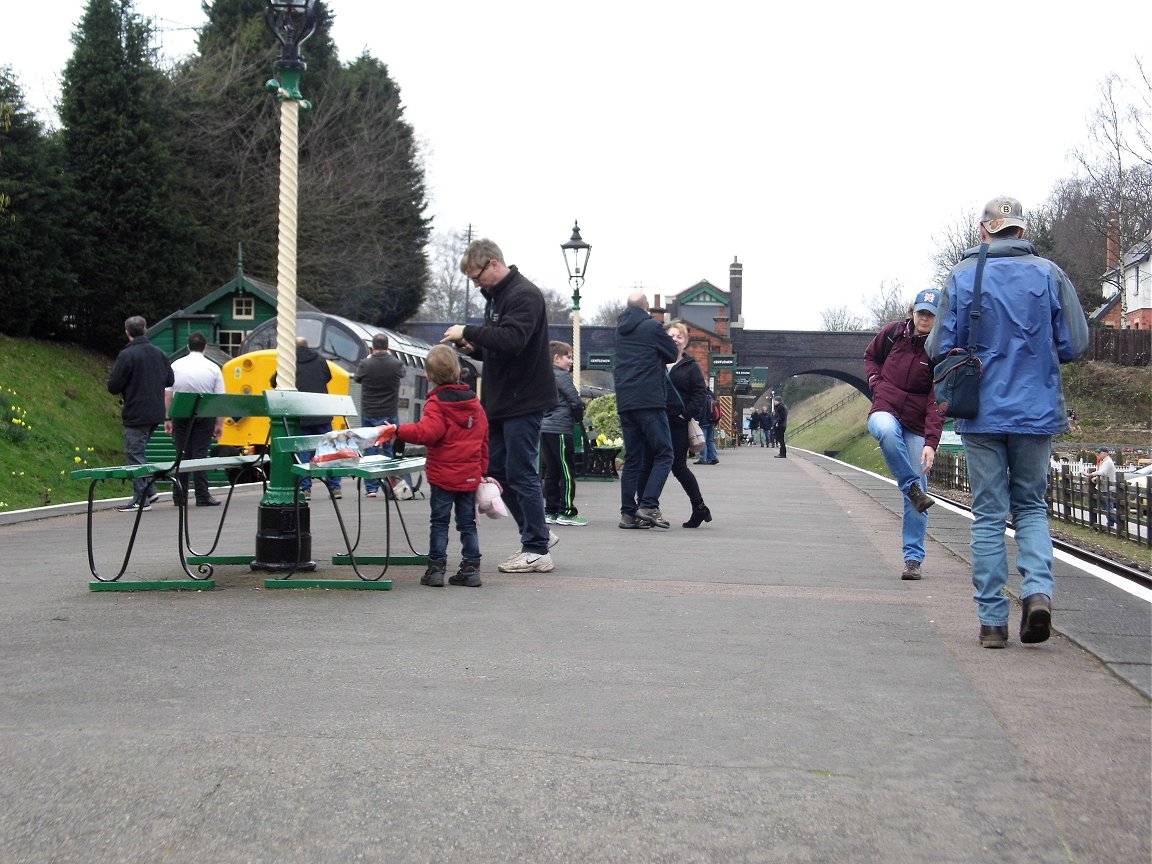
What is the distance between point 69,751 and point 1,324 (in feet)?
84.2

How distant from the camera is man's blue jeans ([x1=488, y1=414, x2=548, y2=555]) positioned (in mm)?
8219

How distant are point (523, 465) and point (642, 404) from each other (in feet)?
12.6

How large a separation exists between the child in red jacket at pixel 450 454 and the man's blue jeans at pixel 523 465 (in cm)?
37

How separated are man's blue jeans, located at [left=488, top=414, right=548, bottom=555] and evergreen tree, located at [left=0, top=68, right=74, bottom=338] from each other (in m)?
18.8

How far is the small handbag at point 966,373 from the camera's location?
233 inches

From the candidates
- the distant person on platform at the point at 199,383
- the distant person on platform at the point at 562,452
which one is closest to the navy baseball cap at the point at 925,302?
the distant person on platform at the point at 562,452

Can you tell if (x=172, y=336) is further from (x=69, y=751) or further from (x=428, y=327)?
(x=428, y=327)

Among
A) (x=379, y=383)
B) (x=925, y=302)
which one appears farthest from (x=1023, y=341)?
(x=379, y=383)

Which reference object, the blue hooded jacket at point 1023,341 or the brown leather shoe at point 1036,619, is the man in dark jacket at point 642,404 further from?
the brown leather shoe at point 1036,619

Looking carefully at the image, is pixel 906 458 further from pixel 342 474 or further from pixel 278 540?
pixel 278 540

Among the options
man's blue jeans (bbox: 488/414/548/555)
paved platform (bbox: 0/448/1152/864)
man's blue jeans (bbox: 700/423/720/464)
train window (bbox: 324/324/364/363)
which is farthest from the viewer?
man's blue jeans (bbox: 700/423/720/464)

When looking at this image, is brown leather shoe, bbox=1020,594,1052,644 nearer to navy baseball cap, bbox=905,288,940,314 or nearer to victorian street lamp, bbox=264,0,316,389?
navy baseball cap, bbox=905,288,940,314

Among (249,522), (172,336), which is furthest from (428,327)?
(249,522)

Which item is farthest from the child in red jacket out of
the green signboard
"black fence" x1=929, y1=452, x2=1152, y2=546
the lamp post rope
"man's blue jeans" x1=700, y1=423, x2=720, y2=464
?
the green signboard
